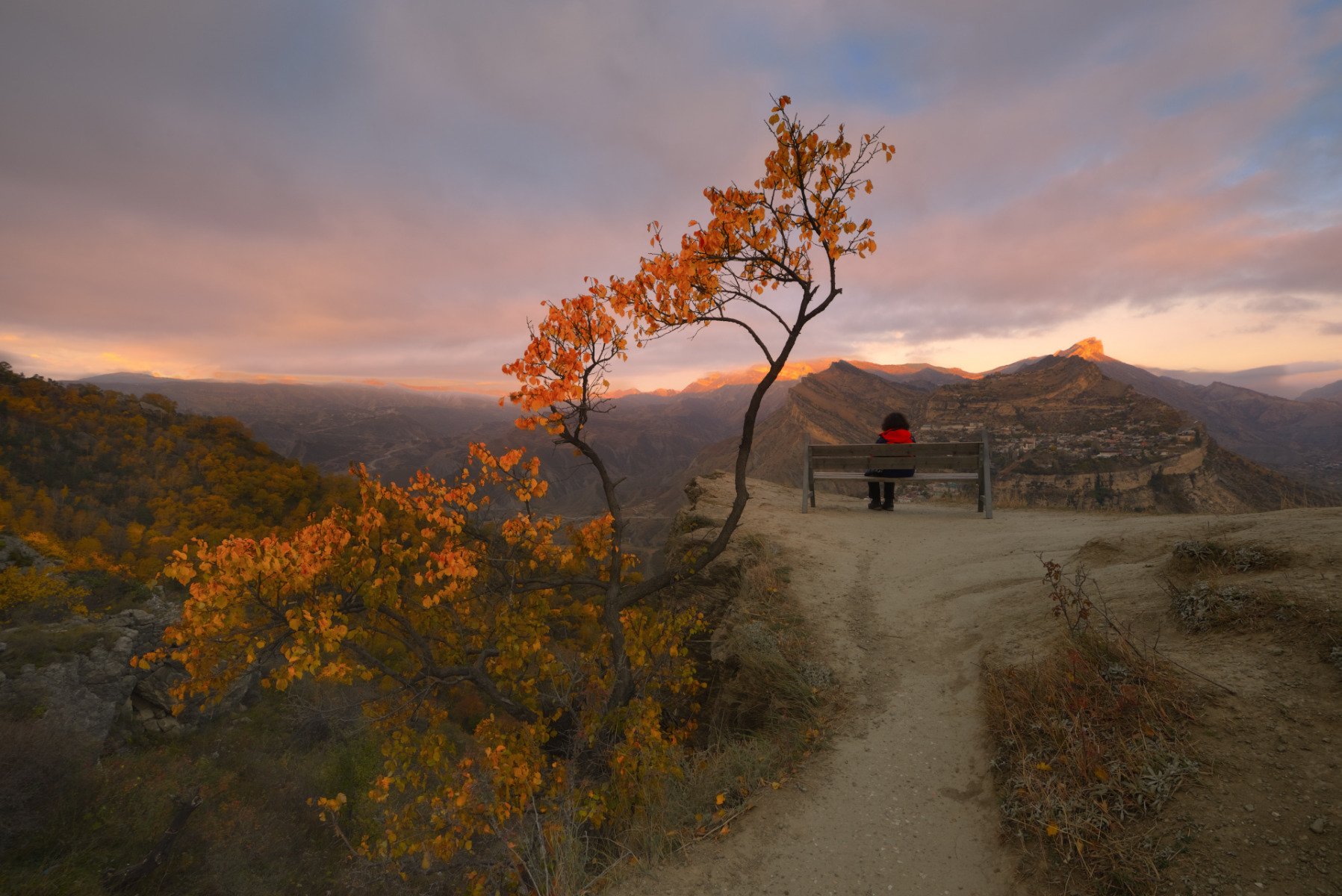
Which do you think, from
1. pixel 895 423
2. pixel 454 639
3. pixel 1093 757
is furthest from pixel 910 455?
pixel 454 639

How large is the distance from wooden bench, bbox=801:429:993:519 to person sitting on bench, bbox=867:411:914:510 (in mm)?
120

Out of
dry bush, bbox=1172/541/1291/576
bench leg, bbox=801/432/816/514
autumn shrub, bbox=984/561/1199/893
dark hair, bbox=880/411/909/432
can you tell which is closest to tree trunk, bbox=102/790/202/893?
bench leg, bbox=801/432/816/514

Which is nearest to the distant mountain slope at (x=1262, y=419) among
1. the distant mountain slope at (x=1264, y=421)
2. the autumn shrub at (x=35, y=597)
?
the distant mountain slope at (x=1264, y=421)

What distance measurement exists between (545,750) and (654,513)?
97.5 meters

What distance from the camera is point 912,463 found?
34.8 ft

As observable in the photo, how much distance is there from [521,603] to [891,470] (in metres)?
8.47

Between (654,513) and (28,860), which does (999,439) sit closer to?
(654,513)

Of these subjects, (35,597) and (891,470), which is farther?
(35,597)

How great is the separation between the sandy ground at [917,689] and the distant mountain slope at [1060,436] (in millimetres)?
6244

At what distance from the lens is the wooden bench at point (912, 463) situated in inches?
397

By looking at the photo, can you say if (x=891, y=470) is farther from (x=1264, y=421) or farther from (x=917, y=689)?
(x=1264, y=421)

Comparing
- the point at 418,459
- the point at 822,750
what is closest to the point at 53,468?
the point at 822,750

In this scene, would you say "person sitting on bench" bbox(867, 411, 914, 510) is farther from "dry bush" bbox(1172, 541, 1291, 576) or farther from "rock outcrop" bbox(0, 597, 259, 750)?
"rock outcrop" bbox(0, 597, 259, 750)

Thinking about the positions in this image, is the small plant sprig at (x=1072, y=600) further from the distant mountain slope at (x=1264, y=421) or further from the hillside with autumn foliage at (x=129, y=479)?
the distant mountain slope at (x=1264, y=421)
